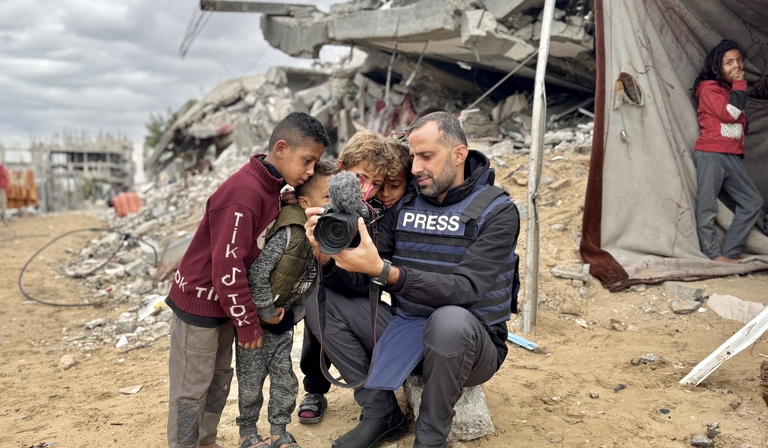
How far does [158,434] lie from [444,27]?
→ 608cm

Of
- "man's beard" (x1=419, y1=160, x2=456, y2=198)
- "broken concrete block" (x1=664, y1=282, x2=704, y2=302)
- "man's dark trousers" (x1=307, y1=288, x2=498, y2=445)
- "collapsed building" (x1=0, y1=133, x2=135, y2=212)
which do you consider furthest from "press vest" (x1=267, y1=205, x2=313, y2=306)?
"collapsed building" (x1=0, y1=133, x2=135, y2=212)

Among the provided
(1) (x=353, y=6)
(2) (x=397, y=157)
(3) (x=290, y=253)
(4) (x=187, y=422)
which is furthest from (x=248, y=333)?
(1) (x=353, y=6)

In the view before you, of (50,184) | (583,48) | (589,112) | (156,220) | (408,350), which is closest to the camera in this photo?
(408,350)

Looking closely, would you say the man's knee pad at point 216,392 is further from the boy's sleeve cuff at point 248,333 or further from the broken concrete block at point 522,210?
the broken concrete block at point 522,210

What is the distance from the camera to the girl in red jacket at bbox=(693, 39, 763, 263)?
450cm

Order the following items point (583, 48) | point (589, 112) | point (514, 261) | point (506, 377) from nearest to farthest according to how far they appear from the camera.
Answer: point (514, 261), point (506, 377), point (583, 48), point (589, 112)

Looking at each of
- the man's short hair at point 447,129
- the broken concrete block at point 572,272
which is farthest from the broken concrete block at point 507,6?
the man's short hair at point 447,129

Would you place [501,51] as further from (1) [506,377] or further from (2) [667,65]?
(1) [506,377]

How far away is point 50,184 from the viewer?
20.6m

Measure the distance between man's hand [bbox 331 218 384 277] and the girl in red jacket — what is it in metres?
3.72

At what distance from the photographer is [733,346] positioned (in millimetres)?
2838

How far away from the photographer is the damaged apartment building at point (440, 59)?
7.09 metres

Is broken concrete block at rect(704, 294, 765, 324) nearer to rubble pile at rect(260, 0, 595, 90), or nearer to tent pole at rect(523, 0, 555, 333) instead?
tent pole at rect(523, 0, 555, 333)

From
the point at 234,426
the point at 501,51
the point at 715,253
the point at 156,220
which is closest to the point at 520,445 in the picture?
the point at 234,426
